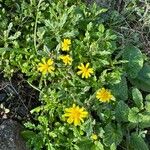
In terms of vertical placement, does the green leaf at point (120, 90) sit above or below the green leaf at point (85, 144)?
above

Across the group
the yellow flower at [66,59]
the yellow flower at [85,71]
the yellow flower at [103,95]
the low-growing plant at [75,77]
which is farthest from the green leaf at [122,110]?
the yellow flower at [66,59]

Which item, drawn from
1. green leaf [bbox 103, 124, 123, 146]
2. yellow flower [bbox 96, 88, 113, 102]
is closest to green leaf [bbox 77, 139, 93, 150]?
green leaf [bbox 103, 124, 123, 146]

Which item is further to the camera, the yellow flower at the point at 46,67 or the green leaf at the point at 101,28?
the green leaf at the point at 101,28

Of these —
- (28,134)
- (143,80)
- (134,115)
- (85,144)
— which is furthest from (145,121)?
(28,134)

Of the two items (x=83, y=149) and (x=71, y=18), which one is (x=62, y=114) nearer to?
(x=83, y=149)

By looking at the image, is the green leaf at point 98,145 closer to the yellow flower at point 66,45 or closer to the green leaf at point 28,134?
the green leaf at point 28,134

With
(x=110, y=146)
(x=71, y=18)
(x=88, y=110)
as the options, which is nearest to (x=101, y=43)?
(x=71, y=18)

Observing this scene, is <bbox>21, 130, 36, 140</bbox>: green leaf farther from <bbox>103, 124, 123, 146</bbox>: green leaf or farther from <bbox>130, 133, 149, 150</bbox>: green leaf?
<bbox>130, 133, 149, 150</bbox>: green leaf
